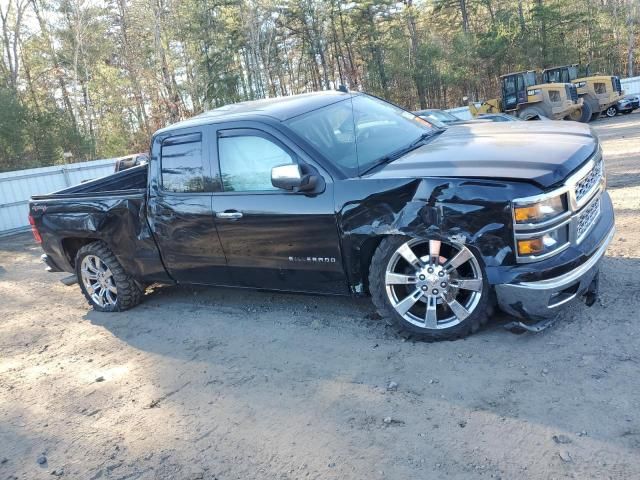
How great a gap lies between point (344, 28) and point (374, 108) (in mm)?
42078

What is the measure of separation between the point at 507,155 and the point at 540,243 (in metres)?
0.65

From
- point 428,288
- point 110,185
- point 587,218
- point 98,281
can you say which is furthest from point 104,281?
point 587,218

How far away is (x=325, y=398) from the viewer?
3377 millimetres

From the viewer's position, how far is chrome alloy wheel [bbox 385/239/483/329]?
3.58m

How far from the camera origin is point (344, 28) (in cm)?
4372

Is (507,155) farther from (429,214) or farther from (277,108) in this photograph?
(277,108)

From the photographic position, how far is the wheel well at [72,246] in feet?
19.7

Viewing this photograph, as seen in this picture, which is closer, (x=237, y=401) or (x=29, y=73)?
(x=237, y=401)

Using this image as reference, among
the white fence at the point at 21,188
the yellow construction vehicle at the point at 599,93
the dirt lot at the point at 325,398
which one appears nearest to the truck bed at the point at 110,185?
the dirt lot at the point at 325,398

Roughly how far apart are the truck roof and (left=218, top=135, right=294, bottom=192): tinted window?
0.22 metres

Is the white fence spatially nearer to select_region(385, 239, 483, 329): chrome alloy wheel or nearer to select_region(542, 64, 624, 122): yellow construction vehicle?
select_region(385, 239, 483, 329): chrome alloy wheel

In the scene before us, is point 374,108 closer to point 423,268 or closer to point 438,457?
point 423,268

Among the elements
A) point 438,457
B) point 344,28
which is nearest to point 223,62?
point 344,28

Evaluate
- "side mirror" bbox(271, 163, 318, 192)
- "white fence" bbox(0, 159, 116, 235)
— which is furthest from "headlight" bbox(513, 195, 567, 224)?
"white fence" bbox(0, 159, 116, 235)
